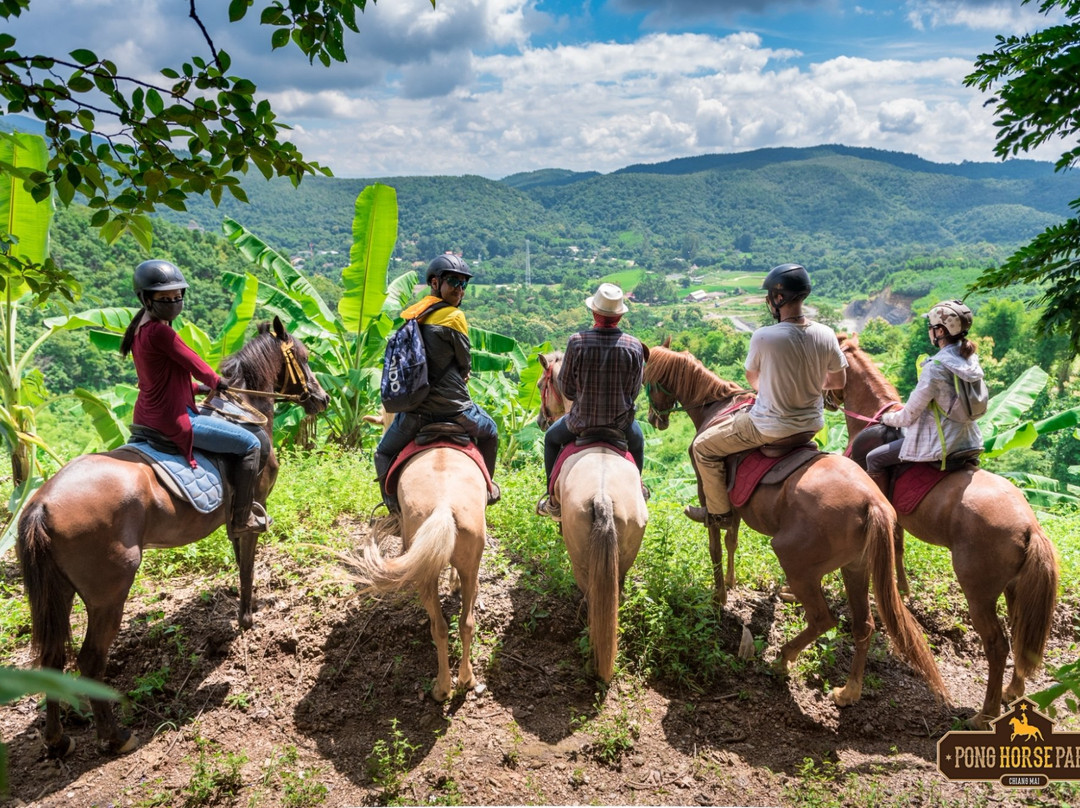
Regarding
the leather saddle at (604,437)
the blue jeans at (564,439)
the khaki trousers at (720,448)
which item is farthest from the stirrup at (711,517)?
the leather saddle at (604,437)

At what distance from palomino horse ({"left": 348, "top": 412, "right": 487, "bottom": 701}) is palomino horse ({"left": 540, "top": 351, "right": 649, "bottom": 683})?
0.60 meters

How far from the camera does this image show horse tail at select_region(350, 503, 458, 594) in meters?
3.84

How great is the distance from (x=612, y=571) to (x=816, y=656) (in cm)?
179

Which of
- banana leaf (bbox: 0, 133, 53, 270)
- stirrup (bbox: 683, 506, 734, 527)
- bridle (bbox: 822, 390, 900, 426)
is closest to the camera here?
bridle (bbox: 822, 390, 900, 426)

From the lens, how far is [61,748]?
3.81 m

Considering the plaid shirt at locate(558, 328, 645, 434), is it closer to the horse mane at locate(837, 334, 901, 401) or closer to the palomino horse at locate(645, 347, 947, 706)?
the palomino horse at locate(645, 347, 947, 706)

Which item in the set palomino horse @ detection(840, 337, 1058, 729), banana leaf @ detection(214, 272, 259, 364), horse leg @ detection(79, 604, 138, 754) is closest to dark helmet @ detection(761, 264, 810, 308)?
palomino horse @ detection(840, 337, 1058, 729)

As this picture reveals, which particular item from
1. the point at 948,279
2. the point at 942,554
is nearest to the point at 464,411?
the point at 942,554

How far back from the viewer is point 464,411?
15.8ft

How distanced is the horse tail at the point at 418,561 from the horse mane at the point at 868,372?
3217mm

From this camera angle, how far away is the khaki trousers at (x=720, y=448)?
4.62 m

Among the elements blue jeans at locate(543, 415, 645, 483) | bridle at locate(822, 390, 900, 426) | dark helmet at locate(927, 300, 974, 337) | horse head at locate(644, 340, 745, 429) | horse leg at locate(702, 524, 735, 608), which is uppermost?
dark helmet at locate(927, 300, 974, 337)

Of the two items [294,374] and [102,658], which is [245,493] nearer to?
[294,374]

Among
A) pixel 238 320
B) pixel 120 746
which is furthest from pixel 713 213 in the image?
pixel 120 746
